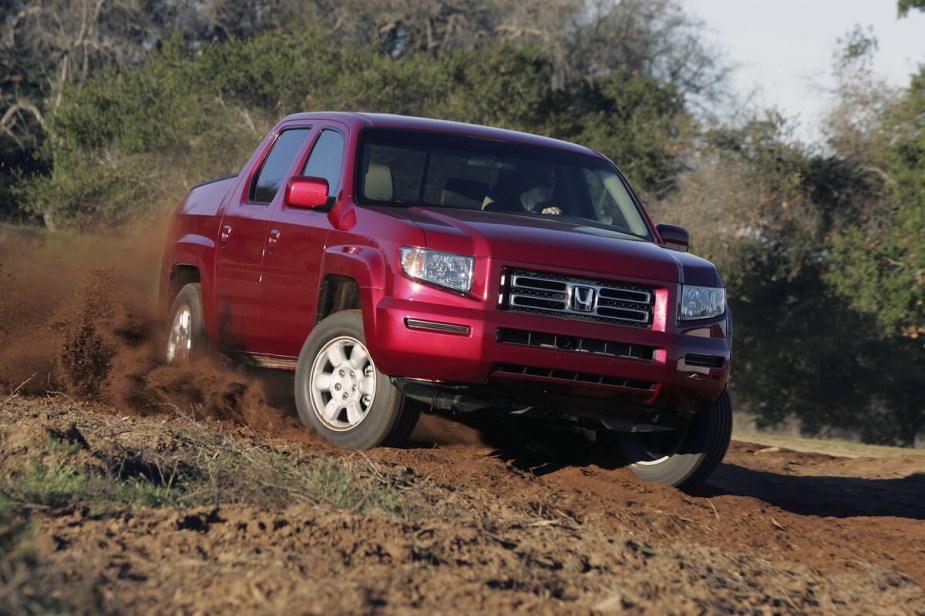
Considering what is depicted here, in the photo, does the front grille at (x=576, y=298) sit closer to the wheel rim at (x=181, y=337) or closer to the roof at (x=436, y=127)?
the roof at (x=436, y=127)

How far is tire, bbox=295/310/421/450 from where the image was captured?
6773 millimetres

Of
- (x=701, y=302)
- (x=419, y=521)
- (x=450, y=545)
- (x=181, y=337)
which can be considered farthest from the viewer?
(x=181, y=337)

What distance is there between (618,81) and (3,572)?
1165 inches

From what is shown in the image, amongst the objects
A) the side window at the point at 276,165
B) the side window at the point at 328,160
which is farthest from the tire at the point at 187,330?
the side window at the point at 328,160

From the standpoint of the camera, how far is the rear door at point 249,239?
320 inches

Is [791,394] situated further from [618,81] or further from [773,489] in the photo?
[773,489]

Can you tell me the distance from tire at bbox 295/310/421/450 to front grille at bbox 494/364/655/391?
59cm

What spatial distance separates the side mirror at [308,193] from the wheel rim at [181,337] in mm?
1890

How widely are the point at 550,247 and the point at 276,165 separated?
101 inches

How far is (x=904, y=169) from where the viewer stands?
65.4 ft

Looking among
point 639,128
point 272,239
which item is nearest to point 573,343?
point 272,239

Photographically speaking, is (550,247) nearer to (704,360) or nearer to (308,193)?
(704,360)

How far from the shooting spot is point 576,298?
660cm

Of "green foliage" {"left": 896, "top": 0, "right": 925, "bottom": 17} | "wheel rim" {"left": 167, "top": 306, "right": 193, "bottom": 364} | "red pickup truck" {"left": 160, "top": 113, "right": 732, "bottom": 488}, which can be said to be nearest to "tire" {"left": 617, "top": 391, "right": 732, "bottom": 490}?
"red pickup truck" {"left": 160, "top": 113, "right": 732, "bottom": 488}
